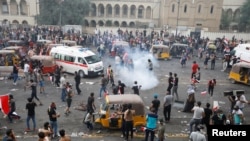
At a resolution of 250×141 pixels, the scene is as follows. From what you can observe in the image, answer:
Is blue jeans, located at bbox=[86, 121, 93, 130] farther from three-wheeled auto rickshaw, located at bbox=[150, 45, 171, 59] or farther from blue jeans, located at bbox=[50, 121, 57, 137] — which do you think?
three-wheeled auto rickshaw, located at bbox=[150, 45, 171, 59]

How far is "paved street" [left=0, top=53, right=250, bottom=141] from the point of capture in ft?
39.8

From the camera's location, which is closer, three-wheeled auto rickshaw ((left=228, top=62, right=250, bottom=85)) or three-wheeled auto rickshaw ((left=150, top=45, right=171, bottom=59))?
three-wheeled auto rickshaw ((left=228, top=62, right=250, bottom=85))

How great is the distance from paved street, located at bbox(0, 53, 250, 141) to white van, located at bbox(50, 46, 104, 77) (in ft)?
1.90

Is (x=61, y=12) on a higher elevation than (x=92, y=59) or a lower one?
higher

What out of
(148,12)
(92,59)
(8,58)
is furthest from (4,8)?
(92,59)

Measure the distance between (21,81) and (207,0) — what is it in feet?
151

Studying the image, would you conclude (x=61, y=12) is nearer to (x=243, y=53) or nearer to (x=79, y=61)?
(x=79, y=61)

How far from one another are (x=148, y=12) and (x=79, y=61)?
55.3m

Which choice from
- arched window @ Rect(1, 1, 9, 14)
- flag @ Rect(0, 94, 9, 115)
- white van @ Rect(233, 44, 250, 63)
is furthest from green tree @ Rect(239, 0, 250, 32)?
flag @ Rect(0, 94, 9, 115)

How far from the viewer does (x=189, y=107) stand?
1463cm

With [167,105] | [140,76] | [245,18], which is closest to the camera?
[167,105]

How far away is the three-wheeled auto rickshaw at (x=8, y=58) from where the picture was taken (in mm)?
21772

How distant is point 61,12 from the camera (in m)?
50.9

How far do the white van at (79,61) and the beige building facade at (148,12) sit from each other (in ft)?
90.2
